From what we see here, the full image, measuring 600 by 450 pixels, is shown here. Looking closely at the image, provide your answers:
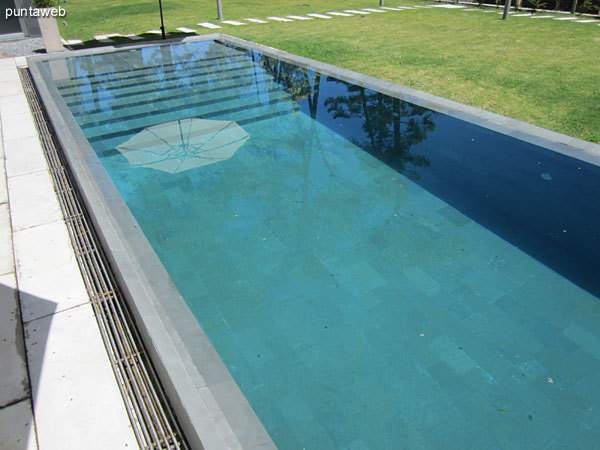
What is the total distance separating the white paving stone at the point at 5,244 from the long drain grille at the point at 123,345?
0.54m

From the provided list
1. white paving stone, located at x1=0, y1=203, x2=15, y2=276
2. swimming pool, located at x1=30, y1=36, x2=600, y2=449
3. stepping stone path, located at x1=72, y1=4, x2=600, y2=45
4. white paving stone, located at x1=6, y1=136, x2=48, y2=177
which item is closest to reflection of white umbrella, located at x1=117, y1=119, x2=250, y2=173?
swimming pool, located at x1=30, y1=36, x2=600, y2=449

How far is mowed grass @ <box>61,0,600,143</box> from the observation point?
7.39 metres

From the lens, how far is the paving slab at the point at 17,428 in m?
2.42

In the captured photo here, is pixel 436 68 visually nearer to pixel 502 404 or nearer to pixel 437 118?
pixel 437 118

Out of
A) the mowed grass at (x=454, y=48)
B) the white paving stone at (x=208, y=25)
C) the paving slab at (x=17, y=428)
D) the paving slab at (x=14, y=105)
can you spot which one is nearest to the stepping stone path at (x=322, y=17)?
the white paving stone at (x=208, y=25)

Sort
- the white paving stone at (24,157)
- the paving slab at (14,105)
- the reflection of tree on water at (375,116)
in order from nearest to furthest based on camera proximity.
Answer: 1. the white paving stone at (24,157)
2. the reflection of tree on water at (375,116)
3. the paving slab at (14,105)

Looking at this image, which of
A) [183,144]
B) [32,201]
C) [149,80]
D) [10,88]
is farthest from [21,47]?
[32,201]

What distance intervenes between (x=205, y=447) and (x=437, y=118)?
6292mm

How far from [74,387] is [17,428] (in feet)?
1.17

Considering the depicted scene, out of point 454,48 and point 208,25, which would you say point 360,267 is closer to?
point 454,48

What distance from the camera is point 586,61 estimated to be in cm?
1003

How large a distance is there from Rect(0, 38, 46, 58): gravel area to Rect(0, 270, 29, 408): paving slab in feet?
39.7

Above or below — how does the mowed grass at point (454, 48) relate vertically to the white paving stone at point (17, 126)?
above

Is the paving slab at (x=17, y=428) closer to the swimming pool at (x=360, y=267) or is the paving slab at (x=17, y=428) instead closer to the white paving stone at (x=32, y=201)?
the swimming pool at (x=360, y=267)
